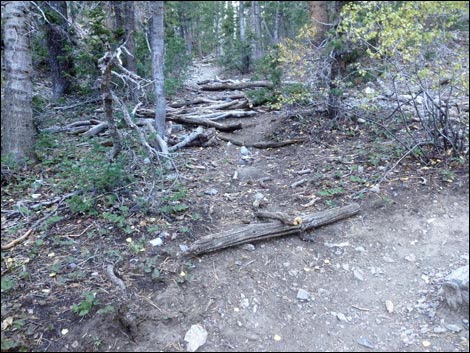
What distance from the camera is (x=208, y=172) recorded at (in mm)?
5004

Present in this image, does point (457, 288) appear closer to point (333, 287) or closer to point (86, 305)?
point (333, 287)

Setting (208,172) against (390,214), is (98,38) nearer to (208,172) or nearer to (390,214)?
(208,172)

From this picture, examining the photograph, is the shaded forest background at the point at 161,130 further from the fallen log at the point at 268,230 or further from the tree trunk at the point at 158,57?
the fallen log at the point at 268,230

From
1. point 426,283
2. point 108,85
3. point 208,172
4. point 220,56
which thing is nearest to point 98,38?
point 108,85

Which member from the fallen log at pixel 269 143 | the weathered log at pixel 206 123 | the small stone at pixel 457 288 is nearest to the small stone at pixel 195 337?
the small stone at pixel 457 288

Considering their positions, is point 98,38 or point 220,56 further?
point 220,56

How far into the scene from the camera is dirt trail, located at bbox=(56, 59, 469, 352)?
8.21 feet

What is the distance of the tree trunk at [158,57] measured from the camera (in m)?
4.78

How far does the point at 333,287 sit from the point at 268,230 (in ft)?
2.42

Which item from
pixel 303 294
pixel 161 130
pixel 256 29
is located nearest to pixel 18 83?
pixel 161 130

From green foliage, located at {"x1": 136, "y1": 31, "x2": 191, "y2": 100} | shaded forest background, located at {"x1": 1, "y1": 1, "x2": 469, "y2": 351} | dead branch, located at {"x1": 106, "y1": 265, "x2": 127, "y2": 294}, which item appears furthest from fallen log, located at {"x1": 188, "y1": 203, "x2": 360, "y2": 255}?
green foliage, located at {"x1": 136, "y1": 31, "x2": 191, "y2": 100}

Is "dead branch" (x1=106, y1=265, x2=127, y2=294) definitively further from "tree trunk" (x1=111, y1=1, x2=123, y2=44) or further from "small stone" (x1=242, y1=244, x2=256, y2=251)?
"tree trunk" (x1=111, y1=1, x2=123, y2=44)

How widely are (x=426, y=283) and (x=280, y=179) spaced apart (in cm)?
218

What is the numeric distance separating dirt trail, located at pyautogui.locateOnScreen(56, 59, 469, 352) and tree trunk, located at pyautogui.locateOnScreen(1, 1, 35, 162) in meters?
2.45
